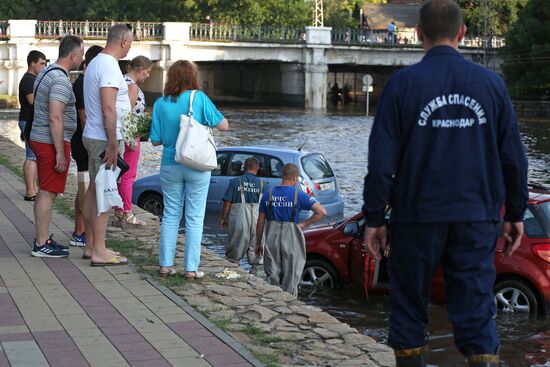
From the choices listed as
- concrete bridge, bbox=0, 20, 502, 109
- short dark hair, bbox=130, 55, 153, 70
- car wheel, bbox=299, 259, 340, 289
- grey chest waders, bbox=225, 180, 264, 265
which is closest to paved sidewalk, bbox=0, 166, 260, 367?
short dark hair, bbox=130, 55, 153, 70

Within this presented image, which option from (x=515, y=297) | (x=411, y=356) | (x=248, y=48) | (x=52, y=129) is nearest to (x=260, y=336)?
(x=411, y=356)

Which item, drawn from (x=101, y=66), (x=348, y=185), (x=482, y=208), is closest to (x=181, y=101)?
(x=101, y=66)

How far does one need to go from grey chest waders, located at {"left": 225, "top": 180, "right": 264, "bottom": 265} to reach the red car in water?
73cm

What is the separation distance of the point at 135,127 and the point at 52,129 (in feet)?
3.05

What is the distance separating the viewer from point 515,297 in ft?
35.9

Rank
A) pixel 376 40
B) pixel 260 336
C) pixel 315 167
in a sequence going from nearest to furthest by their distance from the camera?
pixel 260 336 < pixel 315 167 < pixel 376 40

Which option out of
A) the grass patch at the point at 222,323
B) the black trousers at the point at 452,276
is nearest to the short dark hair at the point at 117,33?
the grass patch at the point at 222,323

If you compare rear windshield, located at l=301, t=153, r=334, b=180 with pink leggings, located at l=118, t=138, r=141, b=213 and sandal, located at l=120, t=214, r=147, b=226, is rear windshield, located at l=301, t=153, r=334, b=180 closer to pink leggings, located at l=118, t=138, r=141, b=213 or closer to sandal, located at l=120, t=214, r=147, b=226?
pink leggings, located at l=118, t=138, r=141, b=213

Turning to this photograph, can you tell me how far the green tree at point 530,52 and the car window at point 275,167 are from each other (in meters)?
48.1

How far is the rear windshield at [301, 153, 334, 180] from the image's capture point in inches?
685

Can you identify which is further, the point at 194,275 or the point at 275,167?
the point at 275,167

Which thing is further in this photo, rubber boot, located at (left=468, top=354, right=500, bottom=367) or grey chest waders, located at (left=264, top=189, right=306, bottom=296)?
grey chest waders, located at (left=264, top=189, right=306, bottom=296)

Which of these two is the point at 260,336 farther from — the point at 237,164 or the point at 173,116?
the point at 237,164

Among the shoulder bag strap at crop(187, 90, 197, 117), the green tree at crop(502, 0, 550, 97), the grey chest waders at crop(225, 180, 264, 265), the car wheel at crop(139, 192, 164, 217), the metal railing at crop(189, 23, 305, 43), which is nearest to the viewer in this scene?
the shoulder bag strap at crop(187, 90, 197, 117)
